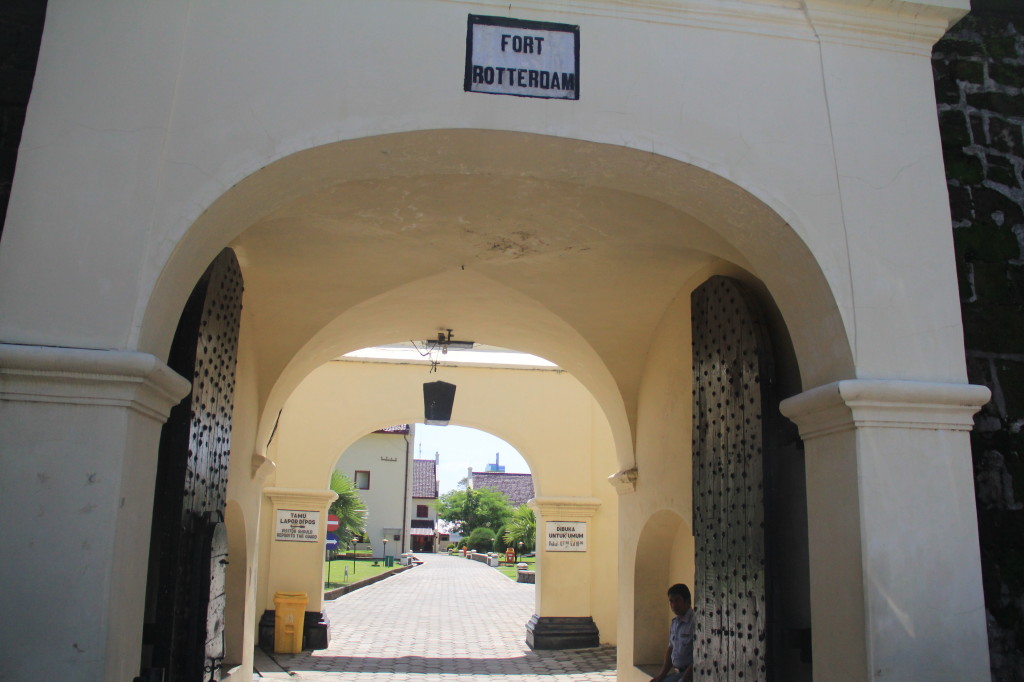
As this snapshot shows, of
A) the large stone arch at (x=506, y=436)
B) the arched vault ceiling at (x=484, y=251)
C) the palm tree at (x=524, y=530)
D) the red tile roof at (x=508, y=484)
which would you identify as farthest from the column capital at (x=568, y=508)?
the red tile roof at (x=508, y=484)

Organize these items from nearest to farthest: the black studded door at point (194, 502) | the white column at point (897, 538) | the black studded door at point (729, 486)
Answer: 1. the white column at point (897, 538)
2. the black studded door at point (194, 502)
3. the black studded door at point (729, 486)

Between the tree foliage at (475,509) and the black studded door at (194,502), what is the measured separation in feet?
132

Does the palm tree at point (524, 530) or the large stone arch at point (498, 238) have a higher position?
the large stone arch at point (498, 238)

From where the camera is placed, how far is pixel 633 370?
23.7ft

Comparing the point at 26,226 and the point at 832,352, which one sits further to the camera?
the point at 832,352

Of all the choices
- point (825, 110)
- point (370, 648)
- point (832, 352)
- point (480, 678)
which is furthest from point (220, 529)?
point (370, 648)

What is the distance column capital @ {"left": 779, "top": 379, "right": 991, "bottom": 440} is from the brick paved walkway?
20.5ft

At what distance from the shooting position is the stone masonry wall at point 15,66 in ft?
11.6

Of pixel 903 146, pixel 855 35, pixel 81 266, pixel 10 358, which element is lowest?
pixel 10 358

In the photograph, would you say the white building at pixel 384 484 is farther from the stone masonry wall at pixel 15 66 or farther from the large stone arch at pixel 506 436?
the stone masonry wall at pixel 15 66

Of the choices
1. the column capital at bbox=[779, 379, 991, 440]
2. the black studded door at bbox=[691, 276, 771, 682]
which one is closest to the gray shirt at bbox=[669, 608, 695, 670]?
the black studded door at bbox=[691, 276, 771, 682]

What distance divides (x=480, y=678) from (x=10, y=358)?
274 inches

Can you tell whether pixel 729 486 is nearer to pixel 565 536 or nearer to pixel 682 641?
pixel 682 641

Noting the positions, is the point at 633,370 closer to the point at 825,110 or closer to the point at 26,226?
the point at 825,110
